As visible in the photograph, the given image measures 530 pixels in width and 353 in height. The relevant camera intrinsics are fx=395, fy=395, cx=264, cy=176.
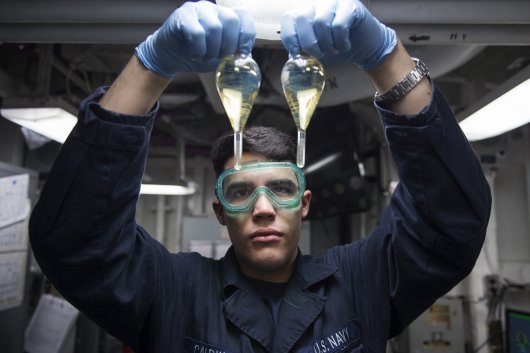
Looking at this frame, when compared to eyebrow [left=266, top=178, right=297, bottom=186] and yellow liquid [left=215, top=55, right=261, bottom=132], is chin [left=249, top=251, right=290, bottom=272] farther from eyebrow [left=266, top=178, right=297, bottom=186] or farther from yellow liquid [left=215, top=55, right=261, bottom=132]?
yellow liquid [left=215, top=55, right=261, bottom=132]

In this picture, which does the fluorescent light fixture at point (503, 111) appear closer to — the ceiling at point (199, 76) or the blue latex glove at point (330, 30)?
→ the ceiling at point (199, 76)

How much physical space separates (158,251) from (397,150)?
73 centimetres

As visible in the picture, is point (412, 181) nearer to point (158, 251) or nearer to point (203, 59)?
point (203, 59)

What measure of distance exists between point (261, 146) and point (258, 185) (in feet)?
0.52

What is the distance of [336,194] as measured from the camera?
2916 millimetres

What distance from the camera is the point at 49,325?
2.69m

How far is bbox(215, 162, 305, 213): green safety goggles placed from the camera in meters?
1.21

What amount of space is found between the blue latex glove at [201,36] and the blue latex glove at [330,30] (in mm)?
89

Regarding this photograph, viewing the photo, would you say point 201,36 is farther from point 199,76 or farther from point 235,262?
point 199,76

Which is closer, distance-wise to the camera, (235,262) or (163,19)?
(163,19)

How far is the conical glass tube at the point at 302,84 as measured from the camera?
832 millimetres

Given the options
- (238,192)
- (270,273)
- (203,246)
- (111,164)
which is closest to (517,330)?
(270,273)

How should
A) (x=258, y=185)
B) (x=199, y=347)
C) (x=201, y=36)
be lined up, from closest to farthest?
(x=201, y=36) → (x=199, y=347) → (x=258, y=185)

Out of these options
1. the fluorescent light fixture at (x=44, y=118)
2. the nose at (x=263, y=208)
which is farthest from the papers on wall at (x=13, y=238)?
the nose at (x=263, y=208)
